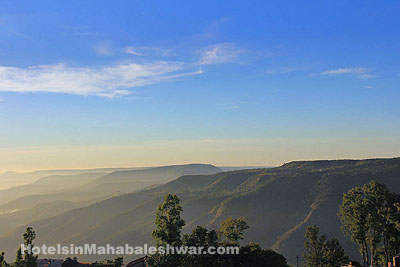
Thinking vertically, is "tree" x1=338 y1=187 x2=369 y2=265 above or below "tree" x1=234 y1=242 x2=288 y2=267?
above

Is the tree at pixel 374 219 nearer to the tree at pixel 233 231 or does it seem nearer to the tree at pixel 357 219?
the tree at pixel 357 219

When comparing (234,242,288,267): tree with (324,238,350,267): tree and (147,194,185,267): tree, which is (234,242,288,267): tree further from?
(324,238,350,267): tree

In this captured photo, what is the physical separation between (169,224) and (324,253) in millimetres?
24274

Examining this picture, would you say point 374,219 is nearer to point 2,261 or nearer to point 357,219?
point 357,219

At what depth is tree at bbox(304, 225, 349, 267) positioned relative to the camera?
54381mm

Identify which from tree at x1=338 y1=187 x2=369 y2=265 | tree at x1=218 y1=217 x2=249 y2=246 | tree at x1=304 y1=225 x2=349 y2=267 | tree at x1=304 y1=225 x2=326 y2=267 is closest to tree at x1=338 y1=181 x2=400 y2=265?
tree at x1=338 y1=187 x2=369 y2=265

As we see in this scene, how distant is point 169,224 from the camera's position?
4841 cm

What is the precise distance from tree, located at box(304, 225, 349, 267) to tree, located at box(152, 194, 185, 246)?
21116mm

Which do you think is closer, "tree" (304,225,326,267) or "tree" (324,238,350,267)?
"tree" (324,238,350,267)

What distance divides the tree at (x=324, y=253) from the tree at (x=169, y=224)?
21116mm

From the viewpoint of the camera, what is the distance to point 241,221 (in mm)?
59344

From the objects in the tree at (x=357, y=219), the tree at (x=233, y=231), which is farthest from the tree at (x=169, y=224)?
the tree at (x=357, y=219)

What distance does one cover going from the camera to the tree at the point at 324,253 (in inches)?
2141

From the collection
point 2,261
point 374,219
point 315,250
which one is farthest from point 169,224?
point 374,219
